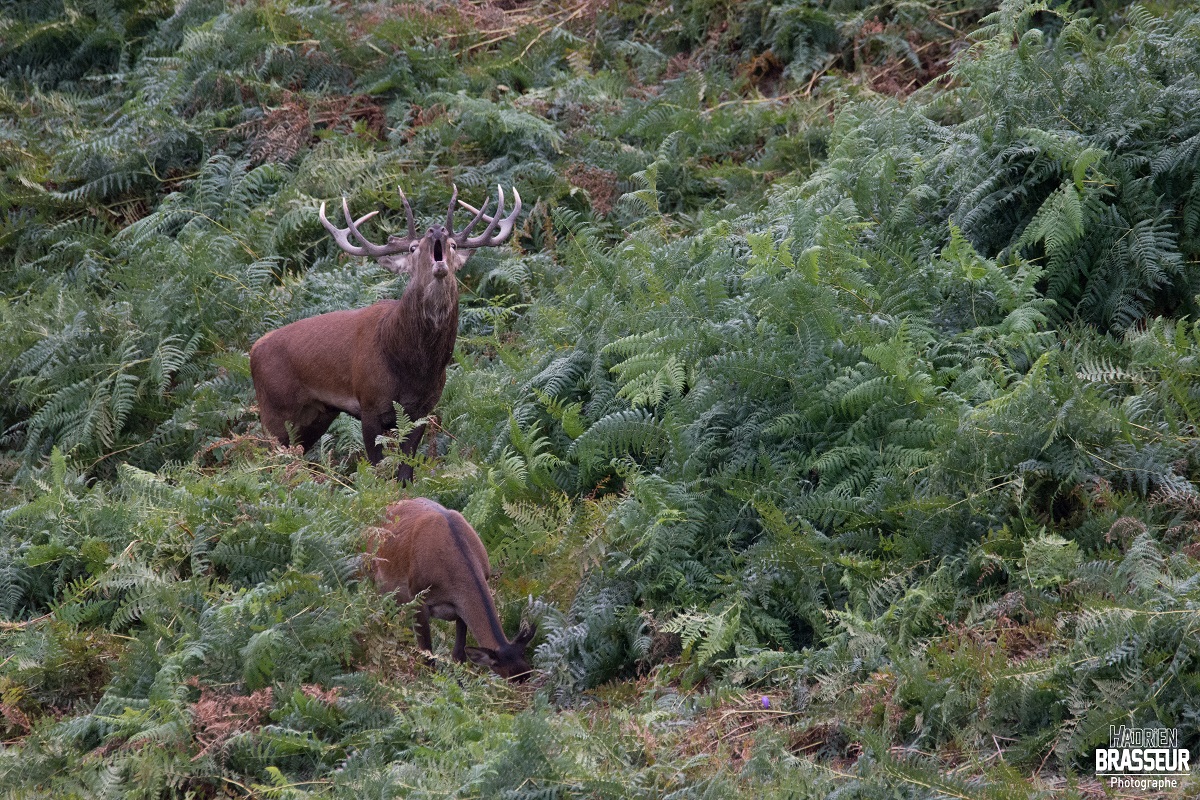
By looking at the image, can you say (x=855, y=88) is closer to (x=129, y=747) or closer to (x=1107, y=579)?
(x=1107, y=579)

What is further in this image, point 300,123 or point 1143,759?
point 300,123

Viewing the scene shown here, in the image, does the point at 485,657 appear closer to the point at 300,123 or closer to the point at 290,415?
the point at 290,415

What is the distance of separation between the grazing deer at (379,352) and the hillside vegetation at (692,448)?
0.41 meters

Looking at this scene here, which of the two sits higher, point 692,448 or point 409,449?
point 692,448

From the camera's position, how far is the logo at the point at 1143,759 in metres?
4.41

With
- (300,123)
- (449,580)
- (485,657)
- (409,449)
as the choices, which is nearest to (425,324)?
(409,449)

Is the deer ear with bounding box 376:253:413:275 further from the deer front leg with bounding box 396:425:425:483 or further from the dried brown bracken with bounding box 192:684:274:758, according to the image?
the dried brown bracken with bounding box 192:684:274:758

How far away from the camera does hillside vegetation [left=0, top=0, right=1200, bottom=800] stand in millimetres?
5137

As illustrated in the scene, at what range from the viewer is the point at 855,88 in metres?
11.3

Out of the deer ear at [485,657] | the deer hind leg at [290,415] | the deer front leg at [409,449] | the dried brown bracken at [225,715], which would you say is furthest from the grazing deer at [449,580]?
the deer hind leg at [290,415]

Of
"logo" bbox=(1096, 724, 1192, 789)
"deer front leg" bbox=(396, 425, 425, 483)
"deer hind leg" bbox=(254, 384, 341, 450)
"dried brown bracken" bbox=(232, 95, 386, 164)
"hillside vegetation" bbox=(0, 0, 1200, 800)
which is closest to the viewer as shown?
"logo" bbox=(1096, 724, 1192, 789)

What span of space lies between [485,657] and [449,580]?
43 centimetres

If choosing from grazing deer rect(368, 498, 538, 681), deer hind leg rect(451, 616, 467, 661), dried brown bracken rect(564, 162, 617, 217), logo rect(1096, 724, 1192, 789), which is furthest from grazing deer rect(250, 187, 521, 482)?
logo rect(1096, 724, 1192, 789)

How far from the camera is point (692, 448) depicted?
7082 millimetres
